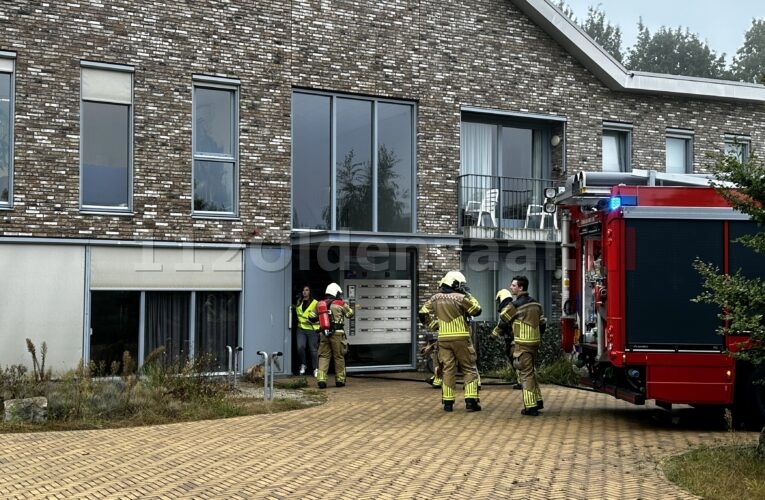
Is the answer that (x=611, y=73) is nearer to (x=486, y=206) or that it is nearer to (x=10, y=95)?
(x=486, y=206)

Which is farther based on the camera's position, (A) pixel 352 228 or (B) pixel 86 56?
(A) pixel 352 228

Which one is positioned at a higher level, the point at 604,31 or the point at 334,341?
the point at 604,31

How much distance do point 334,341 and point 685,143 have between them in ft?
38.0

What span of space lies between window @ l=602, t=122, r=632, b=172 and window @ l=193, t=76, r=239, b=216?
9088mm

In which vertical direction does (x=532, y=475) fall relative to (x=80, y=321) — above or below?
below

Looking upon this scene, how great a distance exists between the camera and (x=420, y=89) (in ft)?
64.1

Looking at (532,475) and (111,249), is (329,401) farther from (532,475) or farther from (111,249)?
(532,475)

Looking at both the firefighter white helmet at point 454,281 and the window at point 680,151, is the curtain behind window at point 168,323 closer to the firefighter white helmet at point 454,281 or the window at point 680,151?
the firefighter white helmet at point 454,281

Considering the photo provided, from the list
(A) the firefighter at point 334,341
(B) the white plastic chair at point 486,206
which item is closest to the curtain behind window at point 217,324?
(A) the firefighter at point 334,341

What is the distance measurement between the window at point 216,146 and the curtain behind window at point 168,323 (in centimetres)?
168

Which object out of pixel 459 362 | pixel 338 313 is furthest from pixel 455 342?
pixel 338 313

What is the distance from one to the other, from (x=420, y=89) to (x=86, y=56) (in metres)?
6.73

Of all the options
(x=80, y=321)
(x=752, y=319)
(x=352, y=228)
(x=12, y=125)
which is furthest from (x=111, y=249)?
(x=752, y=319)

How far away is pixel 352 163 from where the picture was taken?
18.9m
